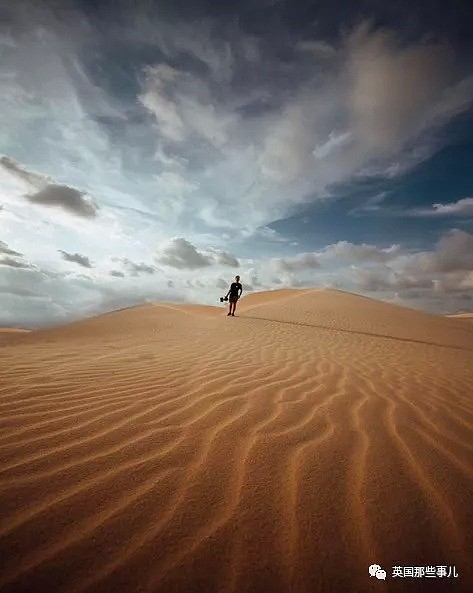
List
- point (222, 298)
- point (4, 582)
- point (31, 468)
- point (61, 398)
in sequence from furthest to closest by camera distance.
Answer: point (222, 298)
point (61, 398)
point (31, 468)
point (4, 582)

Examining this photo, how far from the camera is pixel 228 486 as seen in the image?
1777 mm

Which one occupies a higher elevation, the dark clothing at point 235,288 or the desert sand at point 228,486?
the dark clothing at point 235,288

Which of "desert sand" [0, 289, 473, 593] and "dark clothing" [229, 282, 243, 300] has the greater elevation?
"dark clothing" [229, 282, 243, 300]

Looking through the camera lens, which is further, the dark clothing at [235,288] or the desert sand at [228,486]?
the dark clothing at [235,288]

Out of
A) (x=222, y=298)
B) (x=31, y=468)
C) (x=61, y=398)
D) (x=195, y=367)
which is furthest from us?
(x=222, y=298)

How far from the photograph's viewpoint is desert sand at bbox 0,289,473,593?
127cm

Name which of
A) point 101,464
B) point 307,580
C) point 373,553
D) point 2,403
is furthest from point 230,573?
point 2,403

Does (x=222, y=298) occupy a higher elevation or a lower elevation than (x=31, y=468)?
higher

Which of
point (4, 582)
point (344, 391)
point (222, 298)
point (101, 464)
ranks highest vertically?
point (222, 298)

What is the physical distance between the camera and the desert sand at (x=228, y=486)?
4.17 ft

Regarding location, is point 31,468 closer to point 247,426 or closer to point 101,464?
point 101,464

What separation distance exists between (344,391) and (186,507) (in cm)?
273

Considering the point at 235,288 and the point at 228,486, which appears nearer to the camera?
the point at 228,486

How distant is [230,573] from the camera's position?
4.10ft
